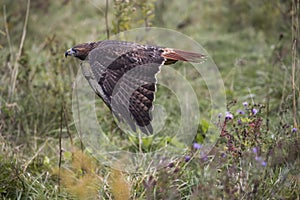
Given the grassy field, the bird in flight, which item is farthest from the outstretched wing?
the grassy field

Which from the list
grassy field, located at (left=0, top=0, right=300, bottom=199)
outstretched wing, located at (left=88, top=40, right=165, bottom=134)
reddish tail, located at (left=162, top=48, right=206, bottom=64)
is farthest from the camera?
reddish tail, located at (left=162, top=48, right=206, bottom=64)

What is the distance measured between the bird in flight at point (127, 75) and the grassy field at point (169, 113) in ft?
1.27

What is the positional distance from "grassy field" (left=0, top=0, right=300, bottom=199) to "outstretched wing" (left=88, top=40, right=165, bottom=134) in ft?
1.27

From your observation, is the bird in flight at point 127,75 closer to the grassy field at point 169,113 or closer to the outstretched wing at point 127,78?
the outstretched wing at point 127,78

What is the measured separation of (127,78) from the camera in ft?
11.3

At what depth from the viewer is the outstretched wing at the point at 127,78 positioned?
11.0ft

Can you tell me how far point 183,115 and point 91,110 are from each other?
80cm

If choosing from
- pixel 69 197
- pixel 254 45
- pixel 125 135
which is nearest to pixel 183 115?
pixel 125 135

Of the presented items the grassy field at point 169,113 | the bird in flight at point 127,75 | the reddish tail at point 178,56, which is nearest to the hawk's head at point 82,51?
the bird in flight at point 127,75

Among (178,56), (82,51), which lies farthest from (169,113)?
(82,51)

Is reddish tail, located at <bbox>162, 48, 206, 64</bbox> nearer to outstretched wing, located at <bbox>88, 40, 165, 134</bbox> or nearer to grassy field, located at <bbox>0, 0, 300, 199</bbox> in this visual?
outstretched wing, located at <bbox>88, 40, 165, 134</bbox>

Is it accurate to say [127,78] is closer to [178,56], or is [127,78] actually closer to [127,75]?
[127,75]

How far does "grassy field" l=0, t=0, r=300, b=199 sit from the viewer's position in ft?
10.7

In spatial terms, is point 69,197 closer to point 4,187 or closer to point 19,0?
point 4,187
